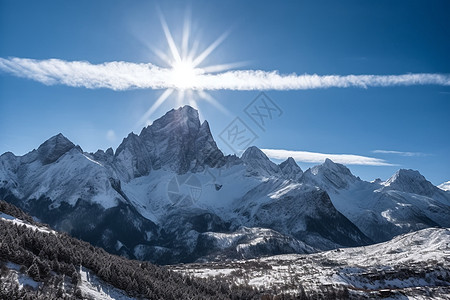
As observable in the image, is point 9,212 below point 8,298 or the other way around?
the other way around

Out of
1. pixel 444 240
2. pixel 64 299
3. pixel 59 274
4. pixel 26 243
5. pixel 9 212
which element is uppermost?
pixel 444 240

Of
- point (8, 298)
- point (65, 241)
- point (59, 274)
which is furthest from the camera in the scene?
point (65, 241)

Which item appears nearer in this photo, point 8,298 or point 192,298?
point 8,298

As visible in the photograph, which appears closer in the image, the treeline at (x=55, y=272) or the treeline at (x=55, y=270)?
the treeline at (x=55, y=272)

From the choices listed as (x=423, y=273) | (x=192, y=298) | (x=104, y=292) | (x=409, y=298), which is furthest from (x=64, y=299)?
(x=423, y=273)

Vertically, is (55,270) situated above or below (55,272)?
above

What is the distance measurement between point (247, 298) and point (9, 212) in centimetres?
3359

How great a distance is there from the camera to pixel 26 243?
29.0 meters

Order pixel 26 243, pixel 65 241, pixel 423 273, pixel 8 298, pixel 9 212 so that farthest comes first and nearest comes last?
pixel 423 273
pixel 9 212
pixel 65 241
pixel 26 243
pixel 8 298

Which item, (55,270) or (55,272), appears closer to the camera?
(55,272)

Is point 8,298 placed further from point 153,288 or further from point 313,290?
point 313,290

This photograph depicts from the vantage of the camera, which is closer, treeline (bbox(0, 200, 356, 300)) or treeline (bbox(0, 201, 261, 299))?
treeline (bbox(0, 200, 356, 300))

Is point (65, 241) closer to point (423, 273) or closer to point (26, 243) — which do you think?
point (26, 243)

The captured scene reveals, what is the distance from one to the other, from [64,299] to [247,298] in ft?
101
